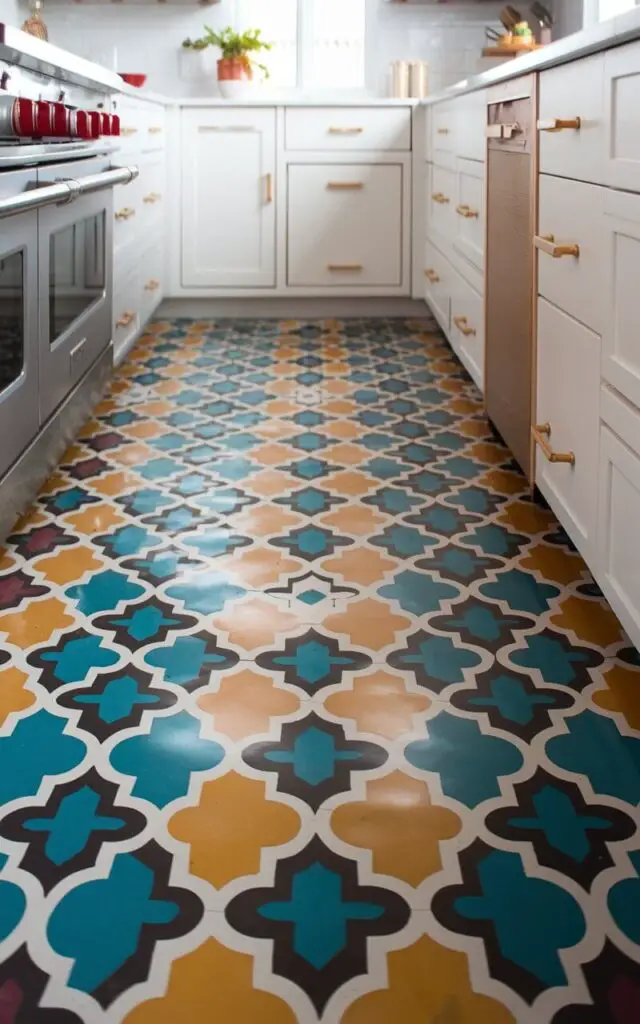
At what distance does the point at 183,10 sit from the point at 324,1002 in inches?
190

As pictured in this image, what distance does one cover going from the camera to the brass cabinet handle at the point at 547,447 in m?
1.86

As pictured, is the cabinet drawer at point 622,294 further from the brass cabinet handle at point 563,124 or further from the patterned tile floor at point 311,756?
the patterned tile floor at point 311,756

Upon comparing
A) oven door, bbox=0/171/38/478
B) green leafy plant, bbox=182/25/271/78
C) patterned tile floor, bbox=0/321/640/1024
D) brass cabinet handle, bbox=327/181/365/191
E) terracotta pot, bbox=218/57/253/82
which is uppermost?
green leafy plant, bbox=182/25/271/78

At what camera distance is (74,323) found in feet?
8.39

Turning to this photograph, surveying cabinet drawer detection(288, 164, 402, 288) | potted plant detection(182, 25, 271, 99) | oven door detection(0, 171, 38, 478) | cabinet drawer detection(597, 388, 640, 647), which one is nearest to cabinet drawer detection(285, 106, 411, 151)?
cabinet drawer detection(288, 164, 402, 288)

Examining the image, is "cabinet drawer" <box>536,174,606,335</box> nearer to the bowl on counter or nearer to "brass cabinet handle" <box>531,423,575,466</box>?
"brass cabinet handle" <box>531,423,575,466</box>

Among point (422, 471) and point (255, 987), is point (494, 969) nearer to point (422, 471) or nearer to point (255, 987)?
point (255, 987)

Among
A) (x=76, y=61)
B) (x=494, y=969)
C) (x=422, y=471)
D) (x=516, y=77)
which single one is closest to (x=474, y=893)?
(x=494, y=969)

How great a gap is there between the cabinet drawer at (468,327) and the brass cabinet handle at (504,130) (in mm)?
460

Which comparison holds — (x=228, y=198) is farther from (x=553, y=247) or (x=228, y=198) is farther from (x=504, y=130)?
(x=553, y=247)

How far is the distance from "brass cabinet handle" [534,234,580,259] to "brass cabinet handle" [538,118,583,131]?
185mm

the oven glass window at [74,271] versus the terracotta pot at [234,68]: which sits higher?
the terracotta pot at [234,68]

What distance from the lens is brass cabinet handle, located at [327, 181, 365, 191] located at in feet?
15.2

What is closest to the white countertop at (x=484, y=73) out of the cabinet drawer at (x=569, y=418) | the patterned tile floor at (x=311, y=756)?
the cabinet drawer at (x=569, y=418)
